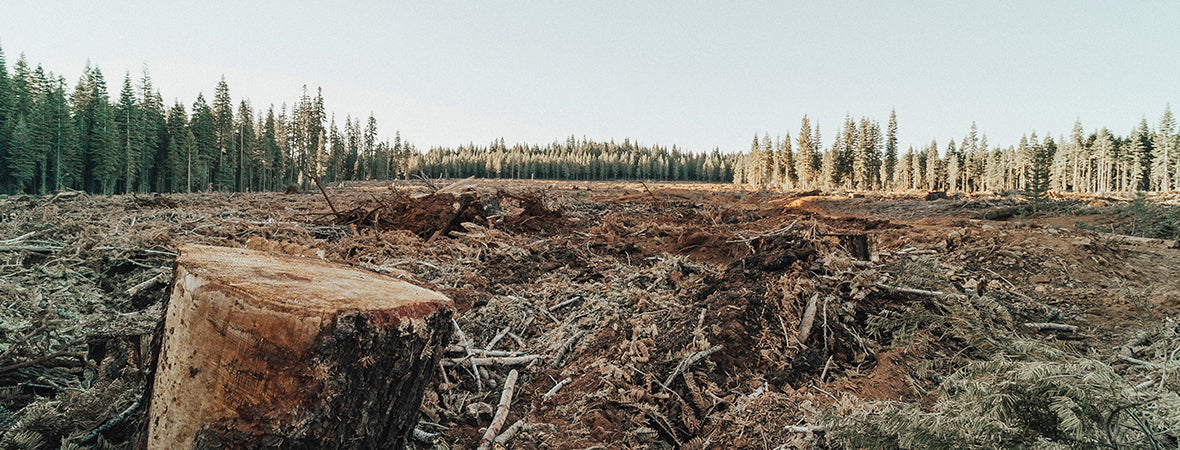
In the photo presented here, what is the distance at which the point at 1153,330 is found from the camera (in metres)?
3.90

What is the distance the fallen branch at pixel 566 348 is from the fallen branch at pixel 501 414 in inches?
14.5

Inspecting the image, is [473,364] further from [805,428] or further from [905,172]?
[905,172]

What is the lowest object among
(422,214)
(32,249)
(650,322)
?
(650,322)

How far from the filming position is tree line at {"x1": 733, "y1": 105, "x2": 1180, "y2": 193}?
59.4m

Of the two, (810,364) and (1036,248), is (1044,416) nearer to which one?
(810,364)

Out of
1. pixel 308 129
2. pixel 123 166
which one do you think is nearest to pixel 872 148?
pixel 308 129

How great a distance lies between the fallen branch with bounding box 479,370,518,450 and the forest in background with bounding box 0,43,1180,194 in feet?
68.7

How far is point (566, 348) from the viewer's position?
12.6 ft

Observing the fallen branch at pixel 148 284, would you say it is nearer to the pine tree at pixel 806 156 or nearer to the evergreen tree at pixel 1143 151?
the pine tree at pixel 806 156

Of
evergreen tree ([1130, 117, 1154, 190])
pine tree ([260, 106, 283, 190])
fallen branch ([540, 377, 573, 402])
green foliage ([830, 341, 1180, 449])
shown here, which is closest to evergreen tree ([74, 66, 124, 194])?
pine tree ([260, 106, 283, 190])

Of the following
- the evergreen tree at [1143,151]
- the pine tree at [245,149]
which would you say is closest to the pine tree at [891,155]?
the evergreen tree at [1143,151]

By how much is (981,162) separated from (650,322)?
93.5 m

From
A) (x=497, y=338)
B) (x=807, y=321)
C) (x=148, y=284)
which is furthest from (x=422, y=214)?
(x=807, y=321)

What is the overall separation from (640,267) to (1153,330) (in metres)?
4.51
